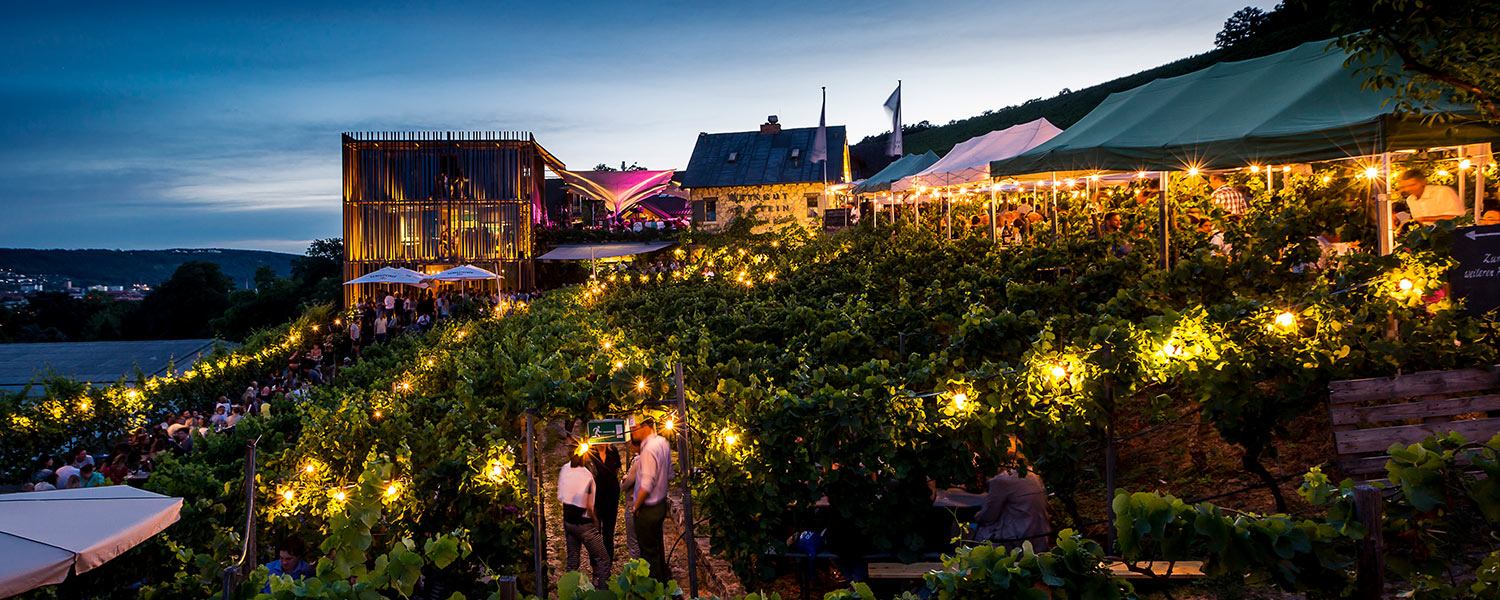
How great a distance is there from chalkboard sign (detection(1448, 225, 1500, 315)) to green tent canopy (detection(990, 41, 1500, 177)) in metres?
0.68

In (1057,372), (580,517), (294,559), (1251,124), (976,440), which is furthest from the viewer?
(1251,124)

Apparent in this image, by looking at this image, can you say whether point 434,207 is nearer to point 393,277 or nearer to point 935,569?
point 393,277

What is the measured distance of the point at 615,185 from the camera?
3816 cm

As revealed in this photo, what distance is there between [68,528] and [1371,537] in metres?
7.46

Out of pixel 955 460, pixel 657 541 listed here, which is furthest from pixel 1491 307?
pixel 657 541

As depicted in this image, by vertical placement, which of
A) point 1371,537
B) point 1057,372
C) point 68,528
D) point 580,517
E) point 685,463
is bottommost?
point 580,517

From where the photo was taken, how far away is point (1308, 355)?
6266 mm

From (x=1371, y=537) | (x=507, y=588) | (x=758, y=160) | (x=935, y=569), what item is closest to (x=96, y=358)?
(x=758, y=160)

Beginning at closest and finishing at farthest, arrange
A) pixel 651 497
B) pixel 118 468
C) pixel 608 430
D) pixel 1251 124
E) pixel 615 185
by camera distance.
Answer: pixel 608 430 → pixel 651 497 → pixel 1251 124 → pixel 118 468 → pixel 615 185

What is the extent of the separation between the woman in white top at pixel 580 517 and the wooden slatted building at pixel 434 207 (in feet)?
103

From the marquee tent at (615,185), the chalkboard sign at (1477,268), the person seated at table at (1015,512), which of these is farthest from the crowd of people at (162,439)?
the marquee tent at (615,185)

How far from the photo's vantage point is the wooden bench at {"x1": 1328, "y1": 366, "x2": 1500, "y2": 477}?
604 centimetres

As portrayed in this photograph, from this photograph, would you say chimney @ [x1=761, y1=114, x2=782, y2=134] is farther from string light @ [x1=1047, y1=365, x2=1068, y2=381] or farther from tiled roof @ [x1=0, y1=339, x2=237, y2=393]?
string light @ [x1=1047, y1=365, x2=1068, y2=381]

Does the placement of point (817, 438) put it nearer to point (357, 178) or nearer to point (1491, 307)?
point (1491, 307)
